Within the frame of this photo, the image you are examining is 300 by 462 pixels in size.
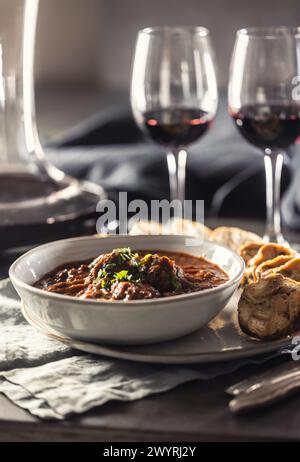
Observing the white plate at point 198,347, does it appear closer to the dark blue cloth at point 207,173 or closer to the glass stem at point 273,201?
the glass stem at point 273,201

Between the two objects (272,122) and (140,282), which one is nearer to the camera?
(140,282)

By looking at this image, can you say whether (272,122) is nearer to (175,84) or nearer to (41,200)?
(175,84)

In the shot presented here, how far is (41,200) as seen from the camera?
6.26 feet

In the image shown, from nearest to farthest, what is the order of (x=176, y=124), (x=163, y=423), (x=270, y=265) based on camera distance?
(x=163, y=423), (x=270, y=265), (x=176, y=124)

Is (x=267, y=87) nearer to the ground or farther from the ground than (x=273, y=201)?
farther from the ground

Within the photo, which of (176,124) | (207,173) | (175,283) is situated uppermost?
(176,124)

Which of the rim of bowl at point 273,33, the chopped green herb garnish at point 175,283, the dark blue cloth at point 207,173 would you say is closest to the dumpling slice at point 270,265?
the chopped green herb garnish at point 175,283

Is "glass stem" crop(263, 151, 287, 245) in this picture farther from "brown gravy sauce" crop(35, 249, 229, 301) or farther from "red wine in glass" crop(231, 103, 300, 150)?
"brown gravy sauce" crop(35, 249, 229, 301)

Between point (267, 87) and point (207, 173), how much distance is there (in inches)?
26.6

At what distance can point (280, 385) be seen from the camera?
41.9 inches

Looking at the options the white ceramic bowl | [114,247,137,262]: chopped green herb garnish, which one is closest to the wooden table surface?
the white ceramic bowl

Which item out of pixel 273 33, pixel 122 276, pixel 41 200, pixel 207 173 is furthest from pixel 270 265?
pixel 207 173

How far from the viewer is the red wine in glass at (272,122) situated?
1.76m

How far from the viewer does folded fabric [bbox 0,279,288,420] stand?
3.43 ft
